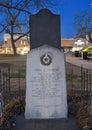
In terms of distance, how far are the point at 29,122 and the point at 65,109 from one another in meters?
0.79

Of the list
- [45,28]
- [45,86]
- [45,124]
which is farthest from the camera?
[45,28]

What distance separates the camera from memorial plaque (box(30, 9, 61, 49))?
8.62m

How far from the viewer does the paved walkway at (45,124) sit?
285 inches

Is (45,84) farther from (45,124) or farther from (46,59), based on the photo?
(45,124)

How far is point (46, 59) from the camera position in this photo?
25.6 feet

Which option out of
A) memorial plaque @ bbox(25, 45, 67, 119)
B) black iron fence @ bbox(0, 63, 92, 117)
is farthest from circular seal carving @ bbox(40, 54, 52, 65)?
black iron fence @ bbox(0, 63, 92, 117)

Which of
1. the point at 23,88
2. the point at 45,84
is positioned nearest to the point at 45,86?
the point at 45,84

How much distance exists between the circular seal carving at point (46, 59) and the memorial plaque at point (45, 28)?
1.17m

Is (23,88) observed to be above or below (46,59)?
below

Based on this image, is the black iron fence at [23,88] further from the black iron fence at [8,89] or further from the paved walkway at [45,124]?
the paved walkway at [45,124]

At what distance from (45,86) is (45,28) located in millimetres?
Answer: 1753

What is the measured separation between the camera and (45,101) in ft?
25.5

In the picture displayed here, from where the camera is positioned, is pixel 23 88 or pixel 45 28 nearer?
pixel 45 28

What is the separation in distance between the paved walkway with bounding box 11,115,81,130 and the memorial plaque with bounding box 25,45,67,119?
146 mm
